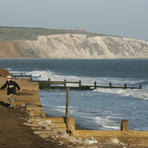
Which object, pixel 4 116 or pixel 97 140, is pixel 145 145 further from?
pixel 4 116

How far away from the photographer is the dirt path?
36.7ft

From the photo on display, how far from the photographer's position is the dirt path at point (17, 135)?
36.7 feet

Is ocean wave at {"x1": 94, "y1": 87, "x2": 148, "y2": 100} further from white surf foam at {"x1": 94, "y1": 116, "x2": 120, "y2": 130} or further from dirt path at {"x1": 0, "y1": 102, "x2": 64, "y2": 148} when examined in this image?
dirt path at {"x1": 0, "y1": 102, "x2": 64, "y2": 148}

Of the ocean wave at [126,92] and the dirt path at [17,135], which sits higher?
the ocean wave at [126,92]

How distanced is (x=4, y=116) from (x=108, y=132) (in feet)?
13.8

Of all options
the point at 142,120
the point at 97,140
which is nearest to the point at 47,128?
the point at 97,140

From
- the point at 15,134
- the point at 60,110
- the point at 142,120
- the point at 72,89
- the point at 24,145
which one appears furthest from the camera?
the point at 72,89

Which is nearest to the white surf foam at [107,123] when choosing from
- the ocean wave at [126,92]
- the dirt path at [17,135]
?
the dirt path at [17,135]

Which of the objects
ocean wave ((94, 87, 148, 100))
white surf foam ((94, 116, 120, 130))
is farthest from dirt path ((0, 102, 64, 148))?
ocean wave ((94, 87, 148, 100))

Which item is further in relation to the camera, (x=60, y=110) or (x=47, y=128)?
(x=60, y=110)

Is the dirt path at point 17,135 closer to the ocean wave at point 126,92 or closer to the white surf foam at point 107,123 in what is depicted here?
the white surf foam at point 107,123

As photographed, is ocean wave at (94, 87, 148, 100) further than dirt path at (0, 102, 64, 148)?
Yes

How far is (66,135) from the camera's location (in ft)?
41.7

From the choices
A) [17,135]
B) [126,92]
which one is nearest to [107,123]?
[17,135]
